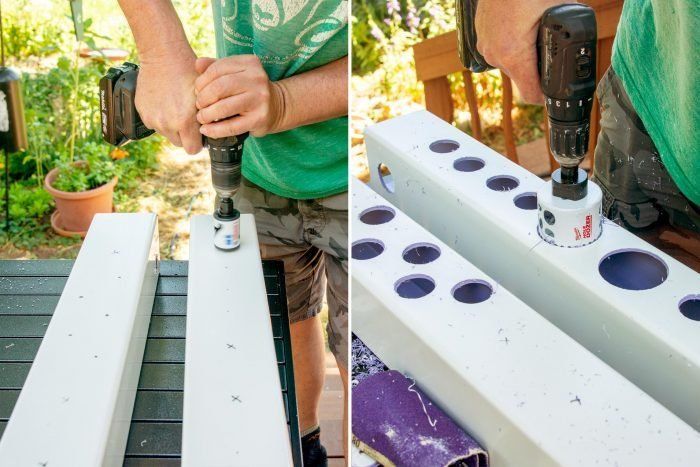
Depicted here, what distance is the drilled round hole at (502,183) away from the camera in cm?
119

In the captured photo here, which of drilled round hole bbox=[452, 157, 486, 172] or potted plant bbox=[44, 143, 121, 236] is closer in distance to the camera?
drilled round hole bbox=[452, 157, 486, 172]

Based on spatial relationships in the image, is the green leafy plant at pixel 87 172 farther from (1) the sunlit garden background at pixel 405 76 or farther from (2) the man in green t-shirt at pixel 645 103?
(2) the man in green t-shirt at pixel 645 103

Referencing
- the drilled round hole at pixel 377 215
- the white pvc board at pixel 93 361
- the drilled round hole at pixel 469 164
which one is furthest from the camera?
the drilled round hole at pixel 469 164

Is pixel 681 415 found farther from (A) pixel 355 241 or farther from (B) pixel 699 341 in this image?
(A) pixel 355 241

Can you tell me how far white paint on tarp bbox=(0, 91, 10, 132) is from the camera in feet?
7.40

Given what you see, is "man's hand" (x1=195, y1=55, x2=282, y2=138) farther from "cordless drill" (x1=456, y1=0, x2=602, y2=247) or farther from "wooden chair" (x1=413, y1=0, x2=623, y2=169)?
"wooden chair" (x1=413, y1=0, x2=623, y2=169)

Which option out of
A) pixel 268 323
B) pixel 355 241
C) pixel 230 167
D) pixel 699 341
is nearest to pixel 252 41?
pixel 230 167

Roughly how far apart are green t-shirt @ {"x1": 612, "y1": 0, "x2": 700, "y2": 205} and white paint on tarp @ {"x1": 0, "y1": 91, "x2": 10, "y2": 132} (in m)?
1.72

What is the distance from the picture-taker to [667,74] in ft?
3.48

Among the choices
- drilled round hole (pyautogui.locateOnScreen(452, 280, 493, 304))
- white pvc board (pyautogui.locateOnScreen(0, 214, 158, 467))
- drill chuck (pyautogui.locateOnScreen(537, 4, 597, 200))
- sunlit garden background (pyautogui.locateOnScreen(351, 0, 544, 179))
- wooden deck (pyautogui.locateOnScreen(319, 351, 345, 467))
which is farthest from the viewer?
sunlit garden background (pyautogui.locateOnScreen(351, 0, 544, 179))

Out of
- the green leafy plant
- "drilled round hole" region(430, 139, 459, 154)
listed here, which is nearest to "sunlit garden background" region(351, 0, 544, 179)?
the green leafy plant

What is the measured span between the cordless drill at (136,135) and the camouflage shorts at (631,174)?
0.56 meters

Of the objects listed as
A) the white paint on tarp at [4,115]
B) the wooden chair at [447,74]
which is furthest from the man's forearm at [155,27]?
the white paint on tarp at [4,115]

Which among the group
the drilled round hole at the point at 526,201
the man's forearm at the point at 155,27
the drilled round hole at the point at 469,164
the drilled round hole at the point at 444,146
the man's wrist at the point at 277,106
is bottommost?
the drilled round hole at the point at 526,201
